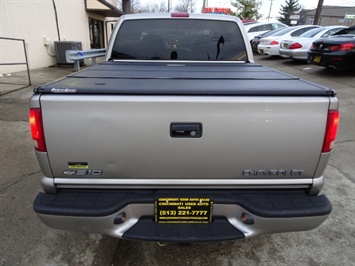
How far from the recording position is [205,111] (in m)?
1.73

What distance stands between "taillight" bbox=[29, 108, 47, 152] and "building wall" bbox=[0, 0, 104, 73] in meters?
9.21

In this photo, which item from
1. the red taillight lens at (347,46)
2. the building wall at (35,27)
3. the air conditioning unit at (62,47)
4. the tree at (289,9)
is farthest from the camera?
the tree at (289,9)

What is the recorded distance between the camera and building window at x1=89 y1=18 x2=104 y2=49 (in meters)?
18.3

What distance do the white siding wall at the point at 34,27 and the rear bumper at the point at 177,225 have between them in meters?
9.39

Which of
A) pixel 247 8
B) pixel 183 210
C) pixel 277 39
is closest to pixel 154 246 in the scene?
pixel 183 210

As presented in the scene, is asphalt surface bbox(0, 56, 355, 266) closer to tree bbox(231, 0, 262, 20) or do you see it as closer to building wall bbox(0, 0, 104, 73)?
building wall bbox(0, 0, 104, 73)

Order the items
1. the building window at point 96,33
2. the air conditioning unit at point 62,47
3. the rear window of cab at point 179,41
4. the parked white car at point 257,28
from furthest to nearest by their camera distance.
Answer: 1. the parked white car at point 257,28
2. the building window at point 96,33
3. the air conditioning unit at point 62,47
4. the rear window of cab at point 179,41

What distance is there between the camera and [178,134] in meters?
1.76

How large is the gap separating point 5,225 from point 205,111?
235 centimetres

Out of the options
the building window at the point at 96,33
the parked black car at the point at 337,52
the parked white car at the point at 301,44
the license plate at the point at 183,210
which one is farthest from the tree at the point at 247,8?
the license plate at the point at 183,210

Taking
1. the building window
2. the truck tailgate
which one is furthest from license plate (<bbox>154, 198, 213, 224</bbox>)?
the building window

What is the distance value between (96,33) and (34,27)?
9381 millimetres

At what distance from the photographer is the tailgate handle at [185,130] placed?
174 cm

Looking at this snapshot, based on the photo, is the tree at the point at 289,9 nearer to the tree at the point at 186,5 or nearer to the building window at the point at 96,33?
the tree at the point at 186,5
